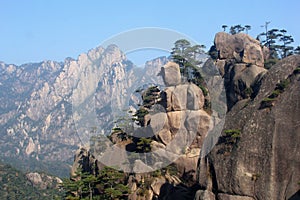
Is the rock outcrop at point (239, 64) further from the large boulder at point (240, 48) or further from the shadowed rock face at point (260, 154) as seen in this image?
the shadowed rock face at point (260, 154)

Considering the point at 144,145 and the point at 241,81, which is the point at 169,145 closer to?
the point at 144,145

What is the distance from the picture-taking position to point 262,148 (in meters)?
23.2

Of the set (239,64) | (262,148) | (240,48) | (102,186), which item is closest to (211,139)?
(262,148)

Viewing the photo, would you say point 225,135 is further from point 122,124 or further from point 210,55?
point 210,55

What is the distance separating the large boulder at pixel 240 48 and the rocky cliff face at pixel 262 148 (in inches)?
350

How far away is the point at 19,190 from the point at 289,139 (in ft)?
254

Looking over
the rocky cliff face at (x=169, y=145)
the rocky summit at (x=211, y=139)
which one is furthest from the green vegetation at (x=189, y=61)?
the rocky cliff face at (x=169, y=145)

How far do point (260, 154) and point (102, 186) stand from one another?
12176 millimetres

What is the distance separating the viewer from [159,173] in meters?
31.1

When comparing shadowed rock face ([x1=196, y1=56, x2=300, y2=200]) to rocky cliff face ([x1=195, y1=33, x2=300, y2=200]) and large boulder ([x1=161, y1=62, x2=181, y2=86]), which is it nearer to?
rocky cliff face ([x1=195, y1=33, x2=300, y2=200])

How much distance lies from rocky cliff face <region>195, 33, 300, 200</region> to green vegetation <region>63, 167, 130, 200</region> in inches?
263

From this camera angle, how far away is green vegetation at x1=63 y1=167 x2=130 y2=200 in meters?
29.5

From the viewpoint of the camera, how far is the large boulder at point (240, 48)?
3609 cm

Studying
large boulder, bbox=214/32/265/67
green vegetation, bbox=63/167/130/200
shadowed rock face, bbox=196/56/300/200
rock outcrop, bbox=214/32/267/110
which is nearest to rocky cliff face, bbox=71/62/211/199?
green vegetation, bbox=63/167/130/200
